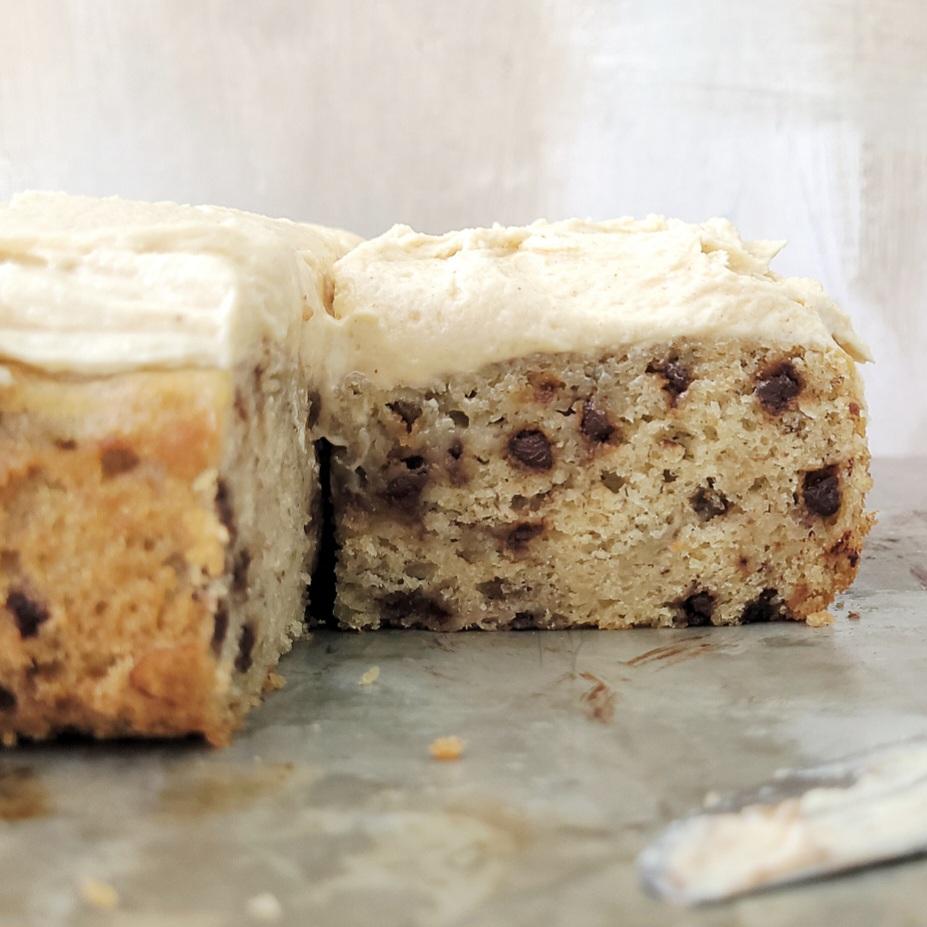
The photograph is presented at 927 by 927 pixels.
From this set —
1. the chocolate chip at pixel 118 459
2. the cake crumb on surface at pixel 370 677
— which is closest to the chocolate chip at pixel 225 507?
the chocolate chip at pixel 118 459

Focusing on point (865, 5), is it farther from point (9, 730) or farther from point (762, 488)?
point (9, 730)

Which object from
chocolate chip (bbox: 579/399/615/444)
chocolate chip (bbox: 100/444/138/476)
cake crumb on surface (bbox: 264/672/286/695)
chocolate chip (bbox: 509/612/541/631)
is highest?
chocolate chip (bbox: 100/444/138/476)

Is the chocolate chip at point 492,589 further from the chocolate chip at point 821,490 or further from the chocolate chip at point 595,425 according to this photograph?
the chocolate chip at point 821,490

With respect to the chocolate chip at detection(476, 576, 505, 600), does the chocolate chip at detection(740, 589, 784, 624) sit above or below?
below

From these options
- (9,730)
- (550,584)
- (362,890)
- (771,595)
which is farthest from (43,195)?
(771,595)

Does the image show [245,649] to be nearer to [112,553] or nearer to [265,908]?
[112,553]

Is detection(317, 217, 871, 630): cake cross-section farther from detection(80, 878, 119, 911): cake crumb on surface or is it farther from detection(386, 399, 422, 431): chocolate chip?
detection(80, 878, 119, 911): cake crumb on surface

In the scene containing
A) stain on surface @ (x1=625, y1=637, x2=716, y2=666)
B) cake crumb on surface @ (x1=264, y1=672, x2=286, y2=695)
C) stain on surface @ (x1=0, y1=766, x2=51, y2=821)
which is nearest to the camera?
stain on surface @ (x1=0, y1=766, x2=51, y2=821)

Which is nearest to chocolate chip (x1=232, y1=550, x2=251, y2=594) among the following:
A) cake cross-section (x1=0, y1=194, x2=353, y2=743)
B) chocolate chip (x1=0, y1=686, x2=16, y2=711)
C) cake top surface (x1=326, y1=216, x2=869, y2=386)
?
cake cross-section (x1=0, y1=194, x2=353, y2=743)
